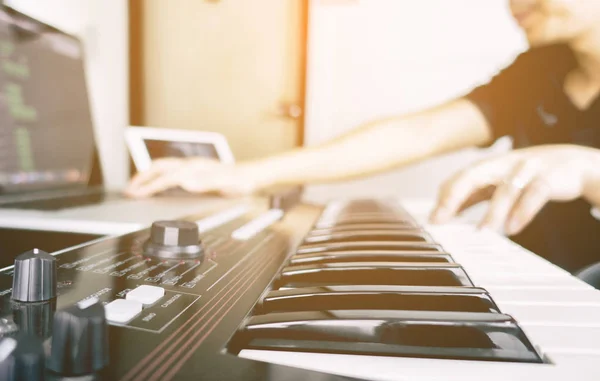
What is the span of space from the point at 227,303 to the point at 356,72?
2026 mm

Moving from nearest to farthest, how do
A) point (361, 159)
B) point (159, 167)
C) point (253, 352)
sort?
point (253, 352)
point (159, 167)
point (361, 159)

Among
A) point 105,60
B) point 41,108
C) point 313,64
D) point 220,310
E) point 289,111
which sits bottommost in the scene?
→ point 220,310

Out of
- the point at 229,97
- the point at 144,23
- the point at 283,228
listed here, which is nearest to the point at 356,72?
the point at 229,97

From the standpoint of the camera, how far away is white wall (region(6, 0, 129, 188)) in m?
1.32

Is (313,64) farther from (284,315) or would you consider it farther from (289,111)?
(284,315)

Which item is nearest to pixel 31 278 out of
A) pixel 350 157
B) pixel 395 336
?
pixel 395 336

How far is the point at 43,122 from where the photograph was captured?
3.43 ft

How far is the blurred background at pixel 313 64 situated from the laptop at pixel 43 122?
0.97 meters

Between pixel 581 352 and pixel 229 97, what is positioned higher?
pixel 229 97

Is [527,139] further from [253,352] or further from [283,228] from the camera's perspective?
[253,352]

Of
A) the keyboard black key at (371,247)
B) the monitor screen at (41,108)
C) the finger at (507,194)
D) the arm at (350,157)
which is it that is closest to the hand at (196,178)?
the arm at (350,157)

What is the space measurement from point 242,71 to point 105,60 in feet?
2.52

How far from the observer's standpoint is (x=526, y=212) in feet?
2.10

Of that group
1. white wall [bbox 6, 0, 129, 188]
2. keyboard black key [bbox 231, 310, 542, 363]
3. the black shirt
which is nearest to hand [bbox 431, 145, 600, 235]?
keyboard black key [bbox 231, 310, 542, 363]
